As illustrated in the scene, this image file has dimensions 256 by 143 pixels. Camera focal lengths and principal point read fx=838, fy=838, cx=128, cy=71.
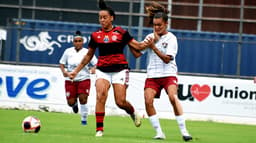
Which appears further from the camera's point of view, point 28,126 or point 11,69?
point 11,69

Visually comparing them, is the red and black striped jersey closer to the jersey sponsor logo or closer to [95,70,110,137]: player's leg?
[95,70,110,137]: player's leg

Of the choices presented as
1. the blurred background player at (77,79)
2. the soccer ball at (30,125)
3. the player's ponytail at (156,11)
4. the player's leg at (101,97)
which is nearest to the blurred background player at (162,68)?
the player's ponytail at (156,11)

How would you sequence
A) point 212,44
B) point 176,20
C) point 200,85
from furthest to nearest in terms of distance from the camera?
point 176,20
point 212,44
point 200,85

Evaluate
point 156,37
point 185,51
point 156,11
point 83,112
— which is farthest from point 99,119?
point 185,51

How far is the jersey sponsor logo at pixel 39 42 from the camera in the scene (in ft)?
92.6

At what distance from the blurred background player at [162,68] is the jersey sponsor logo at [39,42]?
565 inches

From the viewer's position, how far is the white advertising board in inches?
930

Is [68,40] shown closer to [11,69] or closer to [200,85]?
[11,69]

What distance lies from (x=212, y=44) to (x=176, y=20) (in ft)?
15.7

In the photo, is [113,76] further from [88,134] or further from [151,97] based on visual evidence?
[88,134]

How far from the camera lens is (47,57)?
92.9ft

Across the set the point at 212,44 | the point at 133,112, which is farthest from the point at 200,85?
the point at 133,112

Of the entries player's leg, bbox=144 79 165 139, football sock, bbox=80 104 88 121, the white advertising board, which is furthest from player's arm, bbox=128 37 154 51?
the white advertising board

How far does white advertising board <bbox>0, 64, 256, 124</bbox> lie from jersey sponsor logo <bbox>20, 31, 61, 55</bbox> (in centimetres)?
383
